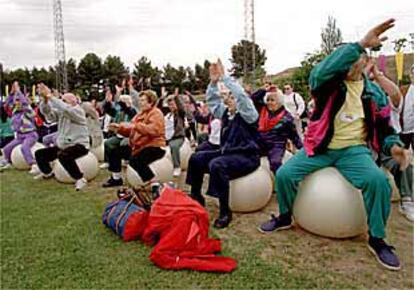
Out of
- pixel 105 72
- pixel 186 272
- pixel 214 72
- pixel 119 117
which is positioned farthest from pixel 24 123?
pixel 105 72

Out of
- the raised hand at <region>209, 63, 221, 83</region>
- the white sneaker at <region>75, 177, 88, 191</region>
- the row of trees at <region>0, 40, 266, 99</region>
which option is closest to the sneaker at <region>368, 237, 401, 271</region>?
the raised hand at <region>209, 63, 221, 83</region>

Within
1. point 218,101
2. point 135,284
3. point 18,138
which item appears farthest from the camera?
point 18,138

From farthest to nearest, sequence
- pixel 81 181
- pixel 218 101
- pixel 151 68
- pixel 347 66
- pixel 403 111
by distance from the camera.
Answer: pixel 151 68
pixel 81 181
pixel 218 101
pixel 403 111
pixel 347 66

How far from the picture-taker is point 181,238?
3926 mm

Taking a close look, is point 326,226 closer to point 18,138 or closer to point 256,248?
point 256,248

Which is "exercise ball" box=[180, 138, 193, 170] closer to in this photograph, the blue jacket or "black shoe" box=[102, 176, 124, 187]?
"black shoe" box=[102, 176, 124, 187]

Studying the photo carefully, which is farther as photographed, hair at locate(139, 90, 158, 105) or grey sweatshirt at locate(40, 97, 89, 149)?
grey sweatshirt at locate(40, 97, 89, 149)

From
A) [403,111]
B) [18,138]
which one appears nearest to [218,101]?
[403,111]

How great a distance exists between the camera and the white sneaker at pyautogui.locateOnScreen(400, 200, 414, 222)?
16.6 ft

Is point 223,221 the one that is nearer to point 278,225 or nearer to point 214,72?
point 278,225

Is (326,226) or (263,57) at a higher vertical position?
(263,57)

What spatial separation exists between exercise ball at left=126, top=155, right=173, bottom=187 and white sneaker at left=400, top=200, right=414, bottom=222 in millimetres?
3300

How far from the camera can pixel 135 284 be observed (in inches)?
138

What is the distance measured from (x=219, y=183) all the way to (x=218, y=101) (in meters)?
1.27
